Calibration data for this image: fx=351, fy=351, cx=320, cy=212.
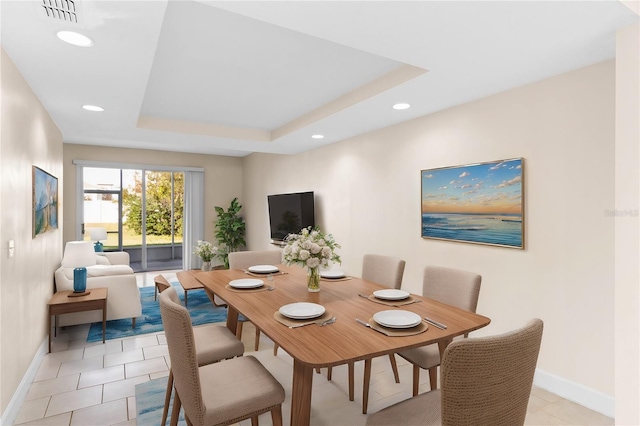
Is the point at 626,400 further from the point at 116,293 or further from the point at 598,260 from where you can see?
the point at 116,293

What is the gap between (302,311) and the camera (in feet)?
5.90

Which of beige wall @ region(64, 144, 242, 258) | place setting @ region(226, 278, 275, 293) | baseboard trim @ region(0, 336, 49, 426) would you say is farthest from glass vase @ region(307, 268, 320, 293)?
beige wall @ region(64, 144, 242, 258)

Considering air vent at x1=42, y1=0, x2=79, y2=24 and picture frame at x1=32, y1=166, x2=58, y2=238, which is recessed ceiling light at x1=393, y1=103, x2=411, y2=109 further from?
picture frame at x1=32, y1=166, x2=58, y2=238

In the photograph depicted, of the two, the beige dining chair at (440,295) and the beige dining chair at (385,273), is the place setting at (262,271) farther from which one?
the beige dining chair at (440,295)

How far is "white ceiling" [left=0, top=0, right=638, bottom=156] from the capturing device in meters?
1.71

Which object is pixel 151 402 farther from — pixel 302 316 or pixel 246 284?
pixel 302 316

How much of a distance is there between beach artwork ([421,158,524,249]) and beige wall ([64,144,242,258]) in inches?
221

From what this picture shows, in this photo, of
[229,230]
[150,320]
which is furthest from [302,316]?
[229,230]

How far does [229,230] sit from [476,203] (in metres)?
5.81

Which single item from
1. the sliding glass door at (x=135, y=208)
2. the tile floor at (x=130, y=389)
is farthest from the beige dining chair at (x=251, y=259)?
the sliding glass door at (x=135, y=208)

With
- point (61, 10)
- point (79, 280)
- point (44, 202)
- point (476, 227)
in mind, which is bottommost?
point (79, 280)

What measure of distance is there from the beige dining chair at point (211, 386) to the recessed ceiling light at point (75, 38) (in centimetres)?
148

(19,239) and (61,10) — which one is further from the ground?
(61,10)

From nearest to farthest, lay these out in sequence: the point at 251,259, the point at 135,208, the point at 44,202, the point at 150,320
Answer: the point at 44,202, the point at 251,259, the point at 150,320, the point at 135,208
